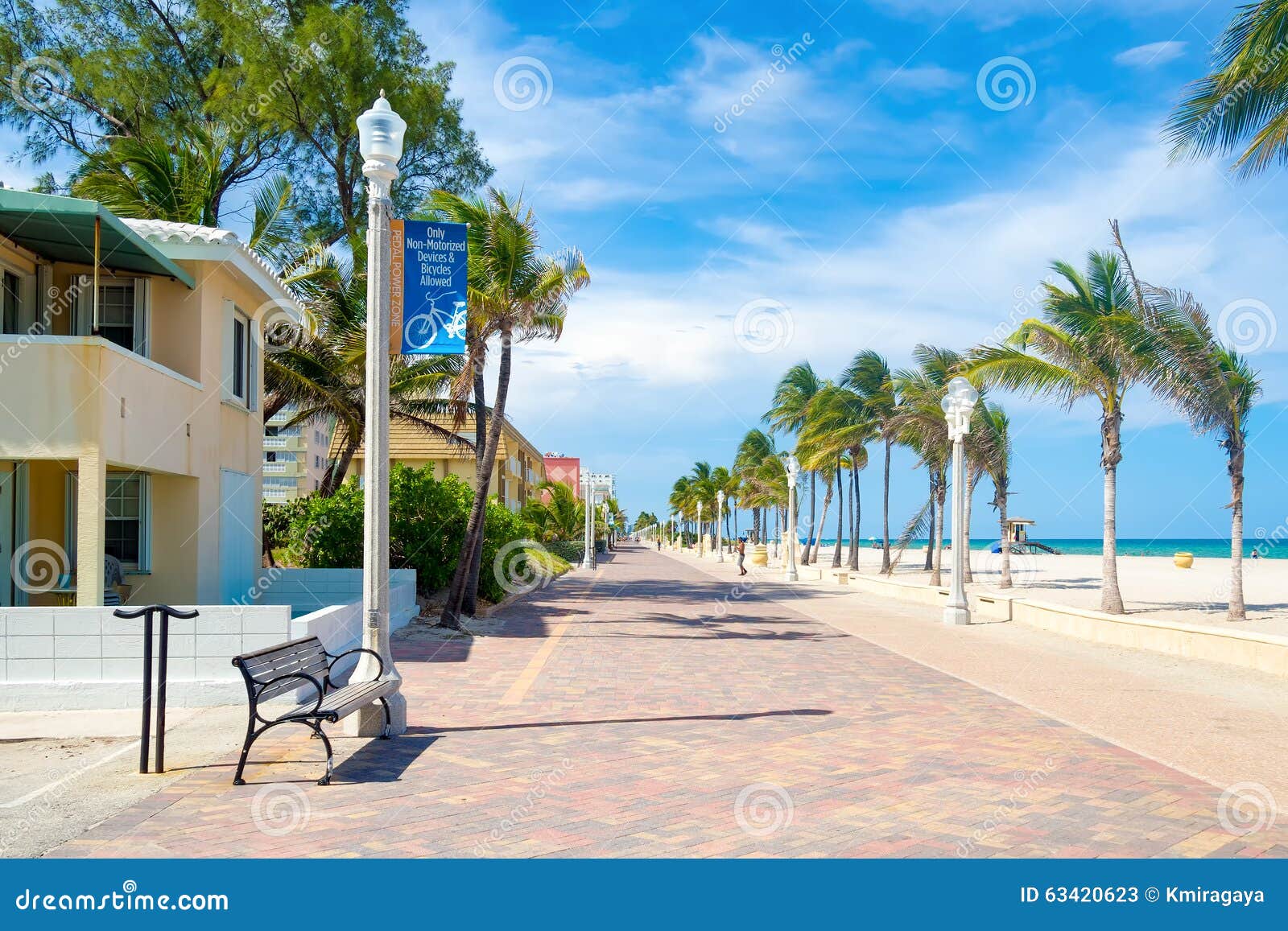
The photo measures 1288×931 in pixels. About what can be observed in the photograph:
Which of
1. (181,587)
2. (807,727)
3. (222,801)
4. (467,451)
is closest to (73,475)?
(181,587)

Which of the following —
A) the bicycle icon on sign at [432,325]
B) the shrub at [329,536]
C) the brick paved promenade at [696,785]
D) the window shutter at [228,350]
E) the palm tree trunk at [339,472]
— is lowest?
the brick paved promenade at [696,785]

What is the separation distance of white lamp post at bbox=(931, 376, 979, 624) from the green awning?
44.2 ft

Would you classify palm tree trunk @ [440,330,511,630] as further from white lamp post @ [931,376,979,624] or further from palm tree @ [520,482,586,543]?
palm tree @ [520,482,586,543]

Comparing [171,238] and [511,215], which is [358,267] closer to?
[511,215]

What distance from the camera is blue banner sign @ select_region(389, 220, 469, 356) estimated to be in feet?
30.4

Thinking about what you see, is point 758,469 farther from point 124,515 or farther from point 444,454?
point 124,515

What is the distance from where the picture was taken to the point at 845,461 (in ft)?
161

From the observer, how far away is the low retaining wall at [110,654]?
8.94 meters

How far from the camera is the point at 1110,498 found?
20.5 meters

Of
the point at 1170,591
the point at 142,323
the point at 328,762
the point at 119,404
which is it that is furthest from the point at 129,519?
the point at 1170,591

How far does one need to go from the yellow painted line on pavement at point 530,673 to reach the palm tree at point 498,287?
1971 mm

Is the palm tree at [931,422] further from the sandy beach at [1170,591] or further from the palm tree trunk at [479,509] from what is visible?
the palm tree trunk at [479,509]

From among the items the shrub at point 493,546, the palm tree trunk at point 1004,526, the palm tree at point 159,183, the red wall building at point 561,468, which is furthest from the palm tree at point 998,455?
the red wall building at point 561,468

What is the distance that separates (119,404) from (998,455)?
29.1 metres
